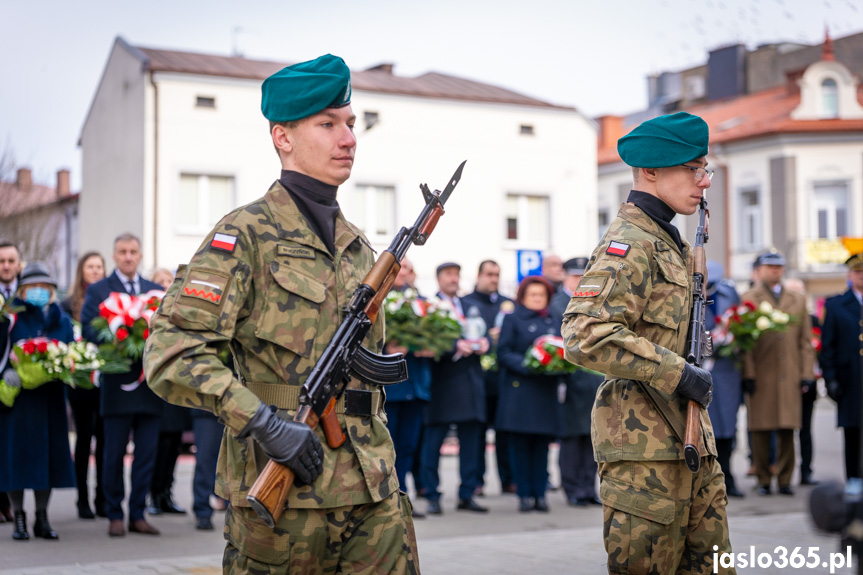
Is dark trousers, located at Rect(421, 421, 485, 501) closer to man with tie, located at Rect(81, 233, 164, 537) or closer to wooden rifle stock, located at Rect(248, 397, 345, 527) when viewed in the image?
man with tie, located at Rect(81, 233, 164, 537)

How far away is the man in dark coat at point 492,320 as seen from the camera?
36.9 ft

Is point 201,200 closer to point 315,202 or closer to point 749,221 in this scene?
point 749,221

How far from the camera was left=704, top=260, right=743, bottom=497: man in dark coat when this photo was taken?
35.0 ft

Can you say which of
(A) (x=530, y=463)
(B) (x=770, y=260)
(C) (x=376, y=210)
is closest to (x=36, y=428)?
(A) (x=530, y=463)

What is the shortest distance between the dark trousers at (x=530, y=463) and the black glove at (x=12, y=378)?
445 centimetres

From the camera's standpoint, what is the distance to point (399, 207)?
3073cm

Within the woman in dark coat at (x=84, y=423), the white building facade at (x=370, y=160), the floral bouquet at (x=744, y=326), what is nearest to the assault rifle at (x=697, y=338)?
the floral bouquet at (x=744, y=326)

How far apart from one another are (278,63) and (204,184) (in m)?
4.89

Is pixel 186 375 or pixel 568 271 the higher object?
pixel 568 271

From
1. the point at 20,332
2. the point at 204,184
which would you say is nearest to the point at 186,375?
the point at 20,332

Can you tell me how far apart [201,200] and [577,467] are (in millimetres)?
19728

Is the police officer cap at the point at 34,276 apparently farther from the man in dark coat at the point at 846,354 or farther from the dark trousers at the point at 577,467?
the man in dark coat at the point at 846,354

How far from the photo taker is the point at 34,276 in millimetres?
8562

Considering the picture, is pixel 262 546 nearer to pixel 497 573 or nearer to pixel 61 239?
pixel 497 573
